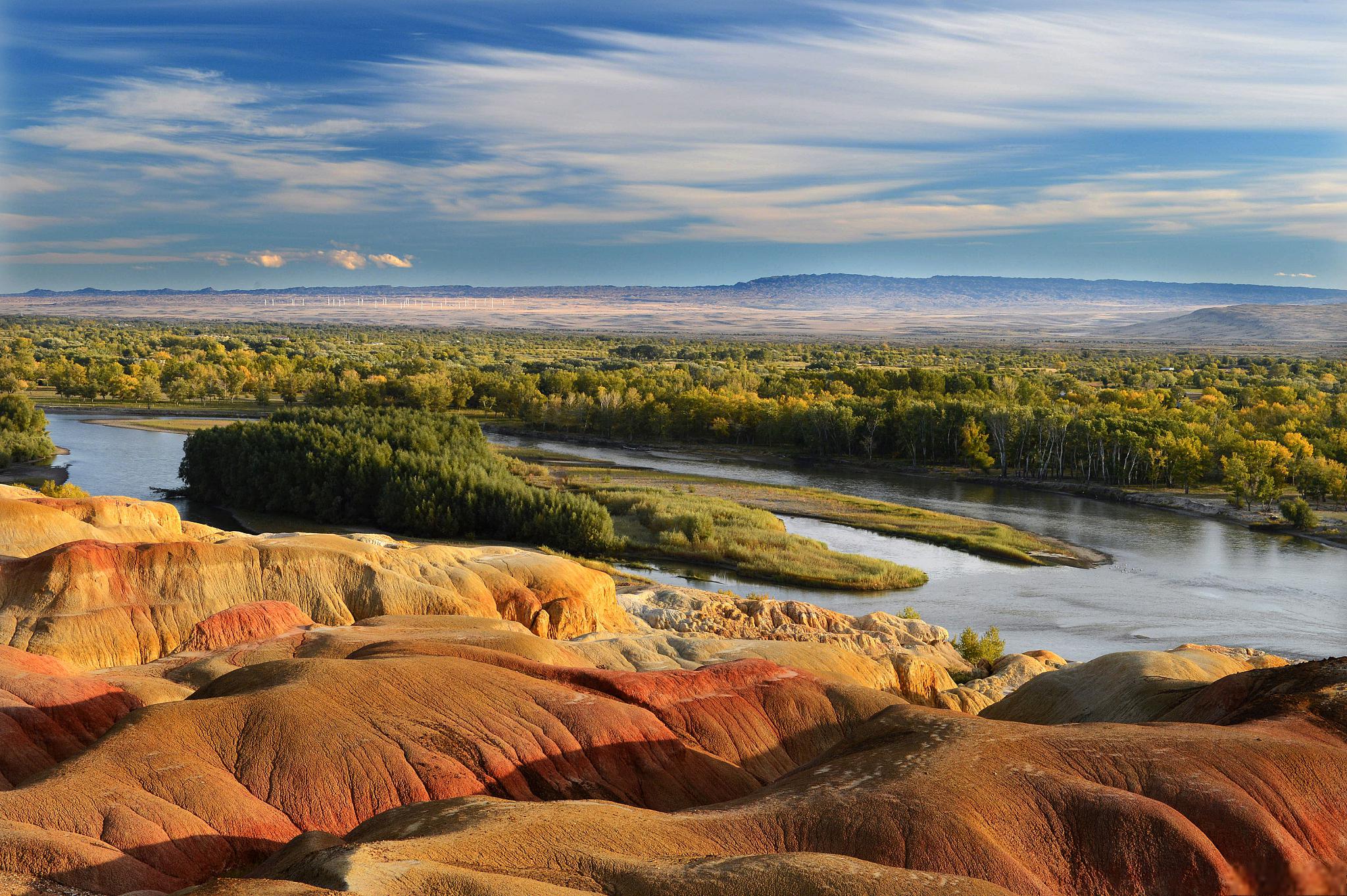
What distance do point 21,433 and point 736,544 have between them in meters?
63.5

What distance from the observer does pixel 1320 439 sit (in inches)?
3669

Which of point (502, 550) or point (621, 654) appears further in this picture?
point (502, 550)

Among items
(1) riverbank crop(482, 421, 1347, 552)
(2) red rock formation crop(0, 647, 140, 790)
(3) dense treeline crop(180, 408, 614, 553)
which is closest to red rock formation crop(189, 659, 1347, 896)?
(2) red rock formation crop(0, 647, 140, 790)

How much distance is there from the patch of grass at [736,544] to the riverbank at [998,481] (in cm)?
1687

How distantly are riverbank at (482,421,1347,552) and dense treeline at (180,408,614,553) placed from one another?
106 feet

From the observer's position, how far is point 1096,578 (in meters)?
62.9

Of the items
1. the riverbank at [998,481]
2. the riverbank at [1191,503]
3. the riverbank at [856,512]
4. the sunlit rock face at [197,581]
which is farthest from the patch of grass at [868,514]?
the sunlit rock face at [197,581]

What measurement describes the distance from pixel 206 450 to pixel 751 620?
53987 mm

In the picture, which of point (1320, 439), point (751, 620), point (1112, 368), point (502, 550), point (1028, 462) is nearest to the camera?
point (751, 620)

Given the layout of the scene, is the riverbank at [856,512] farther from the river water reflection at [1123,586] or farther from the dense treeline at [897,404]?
the dense treeline at [897,404]

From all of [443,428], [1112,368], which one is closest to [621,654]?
[443,428]

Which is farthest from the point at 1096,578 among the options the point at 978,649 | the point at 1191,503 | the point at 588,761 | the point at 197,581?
the point at 588,761

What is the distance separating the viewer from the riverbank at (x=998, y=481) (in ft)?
254

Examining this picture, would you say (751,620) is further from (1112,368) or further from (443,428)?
(1112,368)
